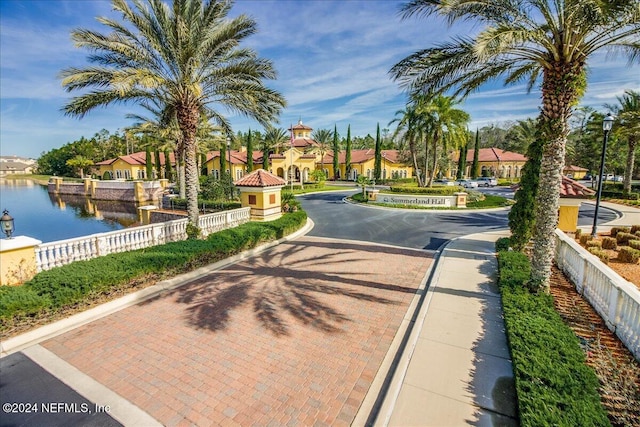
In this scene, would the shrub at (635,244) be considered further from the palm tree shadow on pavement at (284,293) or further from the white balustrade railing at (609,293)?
the palm tree shadow on pavement at (284,293)

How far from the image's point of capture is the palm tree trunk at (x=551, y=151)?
7477 millimetres

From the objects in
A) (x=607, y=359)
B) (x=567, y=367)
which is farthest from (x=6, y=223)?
(x=607, y=359)

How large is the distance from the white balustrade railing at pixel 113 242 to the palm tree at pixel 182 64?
1.14 meters

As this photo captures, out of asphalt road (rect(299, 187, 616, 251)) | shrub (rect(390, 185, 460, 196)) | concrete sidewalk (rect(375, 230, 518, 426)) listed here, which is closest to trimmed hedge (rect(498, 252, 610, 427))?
concrete sidewalk (rect(375, 230, 518, 426))

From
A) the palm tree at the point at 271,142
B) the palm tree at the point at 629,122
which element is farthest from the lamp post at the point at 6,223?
the palm tree at the point at 271,142

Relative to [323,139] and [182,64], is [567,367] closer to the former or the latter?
[182,64]

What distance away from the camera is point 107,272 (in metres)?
8.03

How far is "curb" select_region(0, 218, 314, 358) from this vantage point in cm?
625

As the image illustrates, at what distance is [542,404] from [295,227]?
13805 millimetres

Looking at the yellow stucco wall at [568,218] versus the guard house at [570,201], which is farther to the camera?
the yellow stucco wall at [568,218]

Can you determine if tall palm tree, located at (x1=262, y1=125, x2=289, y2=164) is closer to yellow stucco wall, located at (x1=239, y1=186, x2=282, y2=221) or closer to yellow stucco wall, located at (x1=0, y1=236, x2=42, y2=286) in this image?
yellow stucco wall, located at (x1=239, y1=186, x2=282, y2=221)

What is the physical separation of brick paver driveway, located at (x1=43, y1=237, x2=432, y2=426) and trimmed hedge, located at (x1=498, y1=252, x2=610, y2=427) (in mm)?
2246

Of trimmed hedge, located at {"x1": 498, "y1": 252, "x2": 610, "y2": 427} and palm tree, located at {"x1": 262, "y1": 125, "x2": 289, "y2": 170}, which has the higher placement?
palm tree, located at {"x1": 262, "y1": 125, "x2": 289, "y2": 170}

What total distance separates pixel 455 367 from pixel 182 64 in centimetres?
1264
